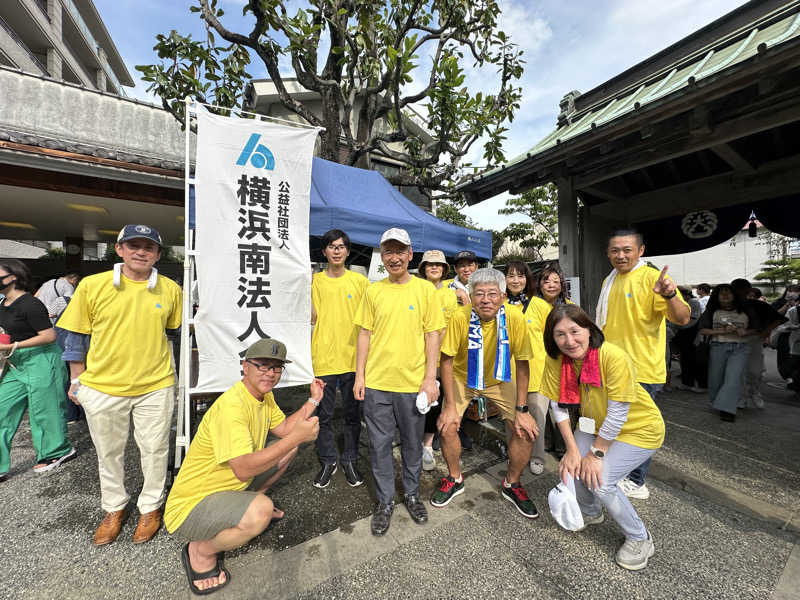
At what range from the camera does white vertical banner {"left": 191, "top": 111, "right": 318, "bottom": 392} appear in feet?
9.02

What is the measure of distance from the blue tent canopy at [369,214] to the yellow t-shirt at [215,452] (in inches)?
92.1

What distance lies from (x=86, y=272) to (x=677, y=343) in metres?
15.6

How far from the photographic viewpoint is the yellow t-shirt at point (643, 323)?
8.43 ft

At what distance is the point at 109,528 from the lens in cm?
221

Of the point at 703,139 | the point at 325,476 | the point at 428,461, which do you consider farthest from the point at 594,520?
the point at 703,139

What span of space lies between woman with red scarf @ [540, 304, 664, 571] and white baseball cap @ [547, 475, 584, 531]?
0.46 ft

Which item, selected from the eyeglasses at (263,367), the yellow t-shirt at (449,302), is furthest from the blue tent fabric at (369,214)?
the eyeglasses at (263,367)

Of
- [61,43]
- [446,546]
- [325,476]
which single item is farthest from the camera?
[61,43]

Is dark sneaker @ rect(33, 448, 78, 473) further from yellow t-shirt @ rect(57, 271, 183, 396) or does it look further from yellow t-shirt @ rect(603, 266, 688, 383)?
yellow t-shirt @ rect(603, 266, 688, 383)

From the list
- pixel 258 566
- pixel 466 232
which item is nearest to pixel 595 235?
pixel 466 232

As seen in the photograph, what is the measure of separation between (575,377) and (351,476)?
77.6 inches

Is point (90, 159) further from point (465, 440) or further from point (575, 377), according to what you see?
point (575, 377)

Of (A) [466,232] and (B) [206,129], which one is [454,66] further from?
(B) [206,129]

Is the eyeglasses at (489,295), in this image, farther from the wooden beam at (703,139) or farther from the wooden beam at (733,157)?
the wooden beam at (733,157)
